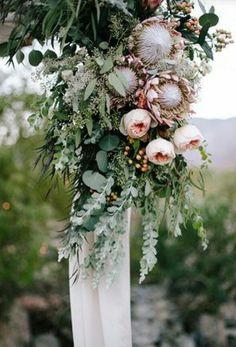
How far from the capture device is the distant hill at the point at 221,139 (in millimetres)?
2396

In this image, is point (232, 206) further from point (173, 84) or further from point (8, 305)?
point (173, 84)

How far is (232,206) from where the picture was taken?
2648 millimetres

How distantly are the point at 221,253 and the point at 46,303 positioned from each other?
32.7 inches

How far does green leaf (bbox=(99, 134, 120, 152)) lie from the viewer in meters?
1.21

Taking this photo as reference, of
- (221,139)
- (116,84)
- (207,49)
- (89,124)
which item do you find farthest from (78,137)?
(221,139)

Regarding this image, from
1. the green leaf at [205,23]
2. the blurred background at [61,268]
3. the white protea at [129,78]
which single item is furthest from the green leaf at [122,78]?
the blurred background at [61,268]

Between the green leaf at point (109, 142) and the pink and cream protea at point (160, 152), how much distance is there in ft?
0.23

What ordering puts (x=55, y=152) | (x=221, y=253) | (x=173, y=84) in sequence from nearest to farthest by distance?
(x=173, y=84) < (x=55, y=152) < (x=221, y=253)

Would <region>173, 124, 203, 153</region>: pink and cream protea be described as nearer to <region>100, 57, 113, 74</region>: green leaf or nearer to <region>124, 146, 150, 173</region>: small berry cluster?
<region>124, 146, 150, 173</region>: small berry cluster

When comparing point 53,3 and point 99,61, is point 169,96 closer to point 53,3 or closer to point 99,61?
point 99,61

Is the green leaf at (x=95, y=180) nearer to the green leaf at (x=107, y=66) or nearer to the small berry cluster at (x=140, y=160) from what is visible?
the small berry cluster at (x=140, y=160)

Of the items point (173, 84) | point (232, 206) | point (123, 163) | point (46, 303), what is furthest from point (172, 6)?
point (46, 303)

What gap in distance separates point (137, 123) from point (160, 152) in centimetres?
7

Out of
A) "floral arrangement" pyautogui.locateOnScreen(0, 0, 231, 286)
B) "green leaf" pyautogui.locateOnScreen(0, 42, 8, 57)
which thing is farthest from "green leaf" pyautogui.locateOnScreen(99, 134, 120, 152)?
"green leaf" pyautogui.locateOnScreen(0, 42, 8, 57)
